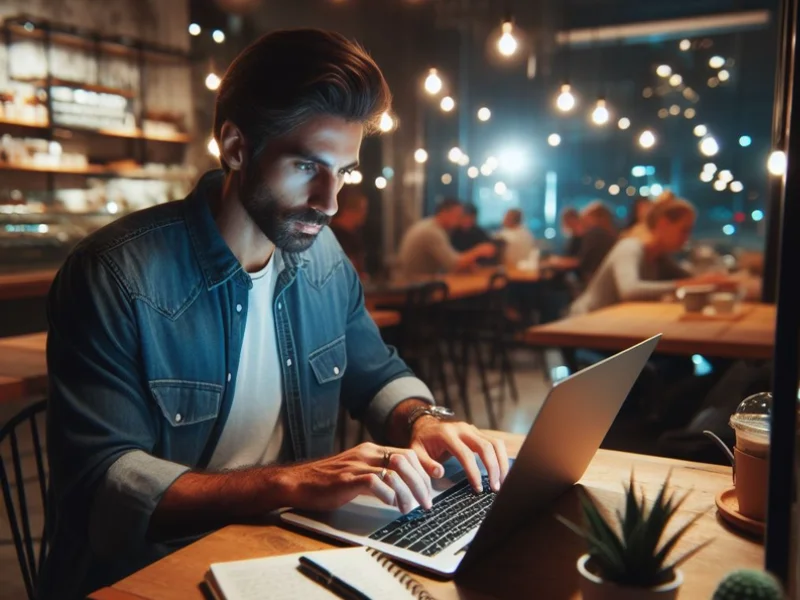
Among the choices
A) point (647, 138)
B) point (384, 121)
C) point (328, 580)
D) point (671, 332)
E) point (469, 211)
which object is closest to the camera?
point (328, 580)

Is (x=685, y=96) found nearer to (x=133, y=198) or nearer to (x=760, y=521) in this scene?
(x=133, y=198)

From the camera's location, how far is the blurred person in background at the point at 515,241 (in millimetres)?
8594

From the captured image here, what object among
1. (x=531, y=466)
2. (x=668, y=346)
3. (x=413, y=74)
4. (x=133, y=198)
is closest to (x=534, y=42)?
(x=413, y=74)

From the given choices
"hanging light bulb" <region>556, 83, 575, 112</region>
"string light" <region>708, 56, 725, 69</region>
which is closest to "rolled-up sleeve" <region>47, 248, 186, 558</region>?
"hanging light bulb" <region>556, 83, 575, 112</region>

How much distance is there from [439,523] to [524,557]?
14 cm

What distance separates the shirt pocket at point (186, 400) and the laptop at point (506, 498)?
0.38m

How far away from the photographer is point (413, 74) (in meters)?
9.65

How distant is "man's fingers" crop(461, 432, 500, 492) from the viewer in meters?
1.20

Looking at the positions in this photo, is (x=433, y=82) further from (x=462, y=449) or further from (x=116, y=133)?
(x=462, y=449)

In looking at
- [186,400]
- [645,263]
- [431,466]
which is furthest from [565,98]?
[431,466]

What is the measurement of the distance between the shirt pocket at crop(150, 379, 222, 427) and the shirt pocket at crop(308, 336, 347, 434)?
255 mm

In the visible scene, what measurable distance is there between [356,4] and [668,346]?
273 inches

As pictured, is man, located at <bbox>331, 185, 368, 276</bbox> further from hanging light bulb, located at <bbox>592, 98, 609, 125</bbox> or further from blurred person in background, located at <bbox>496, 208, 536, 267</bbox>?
blurred person in background, located at <bbox>496, 208, 536, 267</bbox>

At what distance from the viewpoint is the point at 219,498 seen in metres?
1.15
